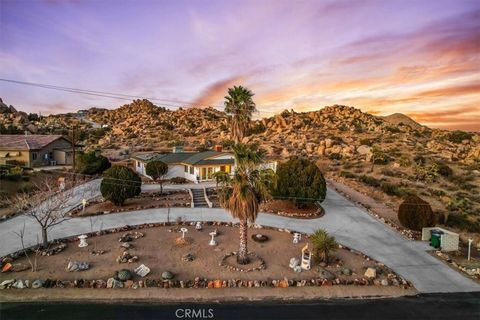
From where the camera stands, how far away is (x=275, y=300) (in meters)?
13.3

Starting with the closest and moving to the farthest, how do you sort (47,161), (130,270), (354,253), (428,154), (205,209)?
(130,270), (354,253), (205,209), (47,161), (428,154)

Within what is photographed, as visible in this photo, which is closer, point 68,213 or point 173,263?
point 173,263

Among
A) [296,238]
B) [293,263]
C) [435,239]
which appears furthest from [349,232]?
[293,263]

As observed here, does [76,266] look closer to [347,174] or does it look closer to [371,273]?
[371,273]

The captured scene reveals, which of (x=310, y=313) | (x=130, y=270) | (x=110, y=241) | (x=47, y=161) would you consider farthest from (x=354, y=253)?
(x=47, y=161)

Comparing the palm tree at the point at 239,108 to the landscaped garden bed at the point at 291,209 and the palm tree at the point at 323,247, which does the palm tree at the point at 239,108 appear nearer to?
the landscaped garden bed at the point at 291,209

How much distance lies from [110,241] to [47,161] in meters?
32.5

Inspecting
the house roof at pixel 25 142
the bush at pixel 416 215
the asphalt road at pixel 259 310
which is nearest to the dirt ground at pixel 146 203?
the asphalt road at pixel 259 310

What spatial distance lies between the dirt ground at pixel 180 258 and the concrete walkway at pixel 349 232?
1647mm

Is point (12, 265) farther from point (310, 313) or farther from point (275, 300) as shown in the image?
point (310, 313)

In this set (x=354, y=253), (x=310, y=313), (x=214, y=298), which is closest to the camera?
(x=310, y=313)

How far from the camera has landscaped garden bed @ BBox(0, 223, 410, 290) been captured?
14.0 metres

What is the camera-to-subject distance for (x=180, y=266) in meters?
15.6

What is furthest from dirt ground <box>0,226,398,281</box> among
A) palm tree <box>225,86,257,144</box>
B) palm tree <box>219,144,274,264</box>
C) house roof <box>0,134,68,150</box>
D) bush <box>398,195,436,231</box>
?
house roof <box>0,134,68,150</box>
